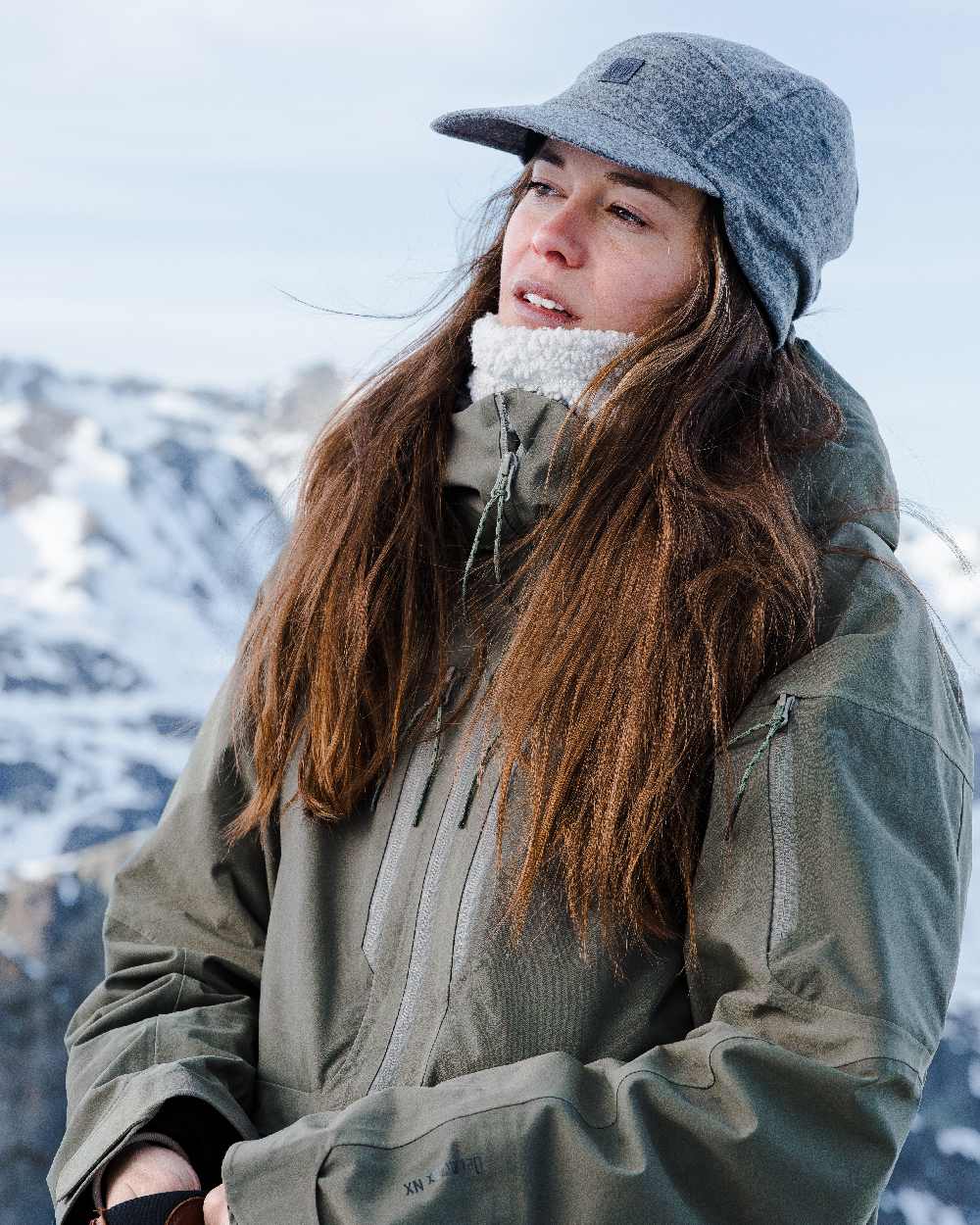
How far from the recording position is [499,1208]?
0.86 metres

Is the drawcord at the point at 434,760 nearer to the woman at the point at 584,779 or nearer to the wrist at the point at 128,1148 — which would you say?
the woman at the point at 584,779

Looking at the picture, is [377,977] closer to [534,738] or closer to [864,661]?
[534,738]

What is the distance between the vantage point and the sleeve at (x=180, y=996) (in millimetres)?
1060

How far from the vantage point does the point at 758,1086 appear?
34.9 inches

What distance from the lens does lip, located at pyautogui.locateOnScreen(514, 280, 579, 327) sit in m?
1.17

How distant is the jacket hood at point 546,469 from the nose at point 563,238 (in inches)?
5.3

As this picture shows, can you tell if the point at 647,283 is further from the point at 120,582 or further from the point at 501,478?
the point at 120,582

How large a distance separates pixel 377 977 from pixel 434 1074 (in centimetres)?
11

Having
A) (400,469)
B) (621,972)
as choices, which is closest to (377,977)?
(621,972)

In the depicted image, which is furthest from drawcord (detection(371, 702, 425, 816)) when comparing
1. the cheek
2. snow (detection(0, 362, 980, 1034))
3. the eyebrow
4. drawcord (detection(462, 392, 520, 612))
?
snow (detection(0, 362, 980, 1034))

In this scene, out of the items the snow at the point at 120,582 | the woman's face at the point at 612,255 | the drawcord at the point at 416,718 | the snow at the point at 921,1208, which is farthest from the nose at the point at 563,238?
the snow at the point at 921,1208

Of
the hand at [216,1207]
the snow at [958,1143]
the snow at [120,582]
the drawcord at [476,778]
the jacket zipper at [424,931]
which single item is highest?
the drawcord at [476,778]

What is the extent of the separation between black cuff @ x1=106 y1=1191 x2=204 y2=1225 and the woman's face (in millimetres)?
768

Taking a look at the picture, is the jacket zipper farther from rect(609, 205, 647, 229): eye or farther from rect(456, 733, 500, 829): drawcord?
rect(609, 205, 647, 229): eye
